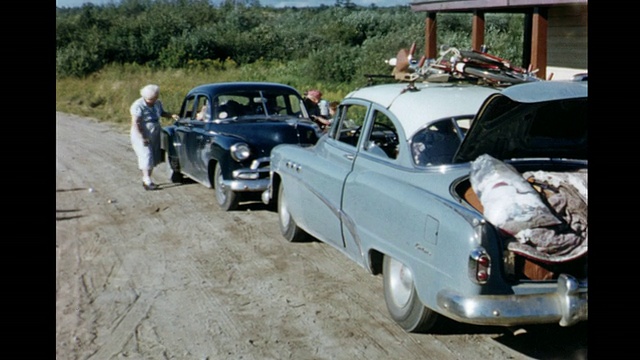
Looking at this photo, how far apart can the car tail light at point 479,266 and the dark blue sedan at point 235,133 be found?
4971mm

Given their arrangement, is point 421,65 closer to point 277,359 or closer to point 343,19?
point 277,359

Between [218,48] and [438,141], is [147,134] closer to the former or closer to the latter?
[438,141]

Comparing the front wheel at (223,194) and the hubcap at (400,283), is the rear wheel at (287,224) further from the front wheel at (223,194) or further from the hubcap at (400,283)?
the hubcap at (400,283)

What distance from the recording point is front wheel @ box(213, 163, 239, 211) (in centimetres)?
940

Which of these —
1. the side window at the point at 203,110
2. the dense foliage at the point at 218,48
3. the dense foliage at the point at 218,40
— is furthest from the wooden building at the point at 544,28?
the dense foliage at the point at 218,40

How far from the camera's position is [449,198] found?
16.6 feet

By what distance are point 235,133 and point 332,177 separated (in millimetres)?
3508

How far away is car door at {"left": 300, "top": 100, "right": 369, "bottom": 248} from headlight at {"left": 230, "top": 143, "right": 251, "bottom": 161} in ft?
7.08

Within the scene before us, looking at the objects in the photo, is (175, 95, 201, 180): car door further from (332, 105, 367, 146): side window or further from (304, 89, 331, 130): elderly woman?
(332, 105, 367, 146): side window

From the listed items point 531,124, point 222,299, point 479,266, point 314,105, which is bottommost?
point 222,299

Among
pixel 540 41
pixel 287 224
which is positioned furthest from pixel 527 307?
pixel 540 41

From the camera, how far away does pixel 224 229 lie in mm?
8727
